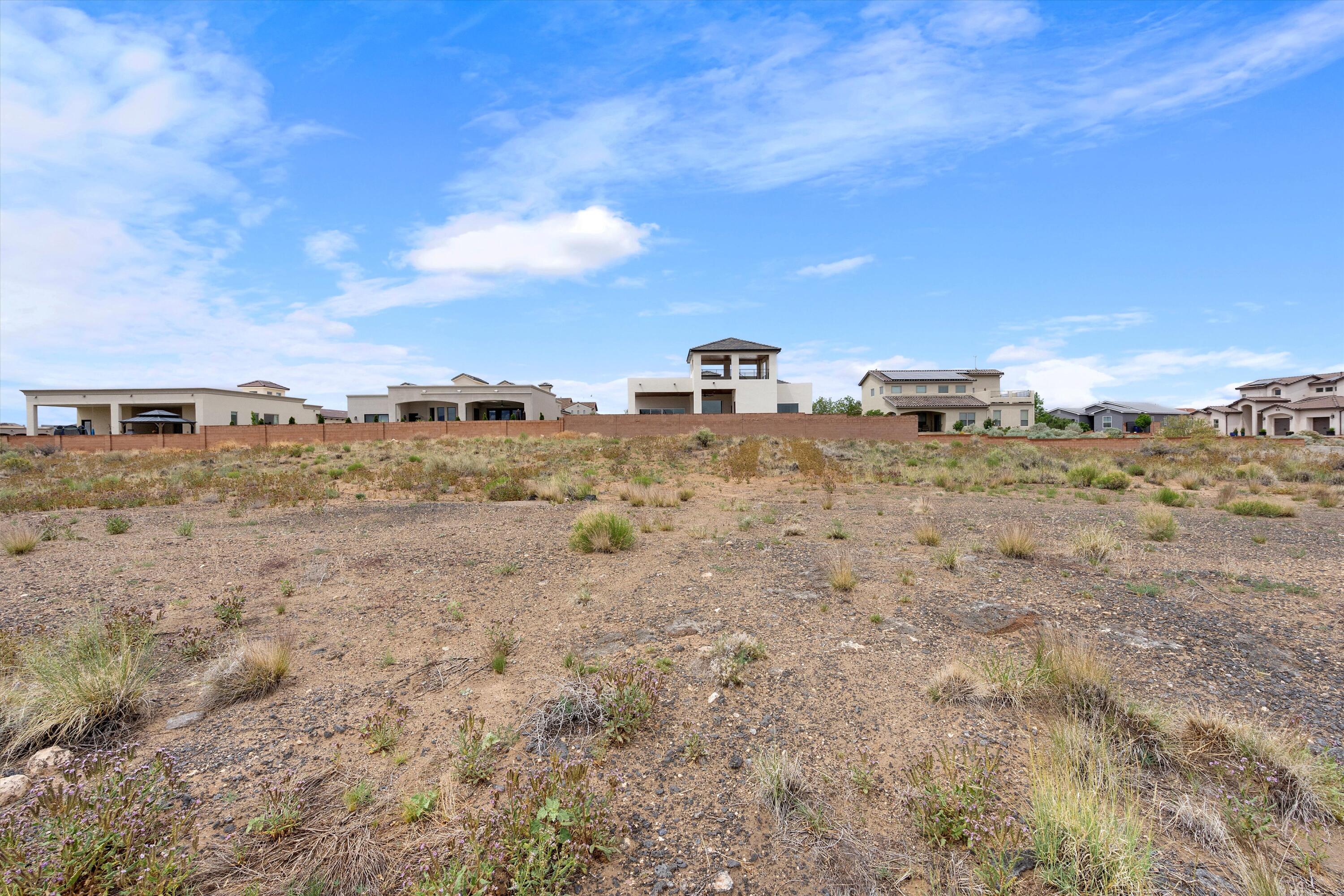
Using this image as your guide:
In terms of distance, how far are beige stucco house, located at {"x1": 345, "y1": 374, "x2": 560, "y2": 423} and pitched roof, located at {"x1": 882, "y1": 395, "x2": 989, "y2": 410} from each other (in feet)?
87.3

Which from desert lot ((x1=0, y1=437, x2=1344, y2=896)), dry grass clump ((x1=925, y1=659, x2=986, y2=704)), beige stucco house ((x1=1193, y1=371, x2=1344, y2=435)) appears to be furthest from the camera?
beige stucco house ((x1=1193, y1=371, x2=1344, y2=435))

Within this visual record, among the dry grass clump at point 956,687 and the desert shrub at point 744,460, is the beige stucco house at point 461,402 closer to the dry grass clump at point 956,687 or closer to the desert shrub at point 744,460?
the desert shrub at point 744,460

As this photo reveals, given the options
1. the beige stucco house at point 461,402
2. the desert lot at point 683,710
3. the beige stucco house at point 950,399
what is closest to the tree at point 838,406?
the beige stucco house at point 950,399

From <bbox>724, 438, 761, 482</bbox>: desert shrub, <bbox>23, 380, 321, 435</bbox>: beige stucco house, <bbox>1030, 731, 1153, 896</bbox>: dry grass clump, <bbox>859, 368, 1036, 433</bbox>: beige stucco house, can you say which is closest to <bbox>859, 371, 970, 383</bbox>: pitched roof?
<bbox>859, 368, 1036, 433</bbox>: beige stucco house

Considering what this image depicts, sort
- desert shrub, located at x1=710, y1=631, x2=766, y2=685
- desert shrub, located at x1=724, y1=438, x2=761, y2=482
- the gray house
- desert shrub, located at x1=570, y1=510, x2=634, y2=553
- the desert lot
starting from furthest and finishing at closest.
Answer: the gray house
desert shrub, located at x1=724, y1=438, x2=761, y2=482
desert shrub, located at x1=570, y1=510, x2=634, y2=553
desert shrub, located at x1=710, y1=631, x2=766, y2=685
the desert lot

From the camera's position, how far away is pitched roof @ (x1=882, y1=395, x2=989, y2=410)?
4703cm

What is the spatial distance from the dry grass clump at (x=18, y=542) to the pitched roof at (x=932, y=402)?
156 ft

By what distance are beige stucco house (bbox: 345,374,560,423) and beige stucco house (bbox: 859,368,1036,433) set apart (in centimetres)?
2720

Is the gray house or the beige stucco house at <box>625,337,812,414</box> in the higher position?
the beige stucco house at <box>625,337,812,414</box>

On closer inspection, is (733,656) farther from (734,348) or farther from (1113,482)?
(734,348)

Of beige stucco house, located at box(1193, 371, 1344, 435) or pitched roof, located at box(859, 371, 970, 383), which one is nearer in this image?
beige stucco house, located at box(1193, 371, 1344, 435)

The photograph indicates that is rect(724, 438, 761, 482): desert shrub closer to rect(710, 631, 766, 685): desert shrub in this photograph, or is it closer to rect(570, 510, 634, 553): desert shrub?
rect(570, 510, 634, 553): desert shrub

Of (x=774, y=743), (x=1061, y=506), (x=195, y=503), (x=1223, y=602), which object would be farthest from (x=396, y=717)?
(x=1061, y=506)

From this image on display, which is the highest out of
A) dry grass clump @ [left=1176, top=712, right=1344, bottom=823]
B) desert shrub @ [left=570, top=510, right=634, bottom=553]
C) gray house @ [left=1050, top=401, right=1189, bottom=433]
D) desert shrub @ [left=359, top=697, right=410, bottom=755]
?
gray house @ [left=1050, top=401, right=1189, bottom=433]
